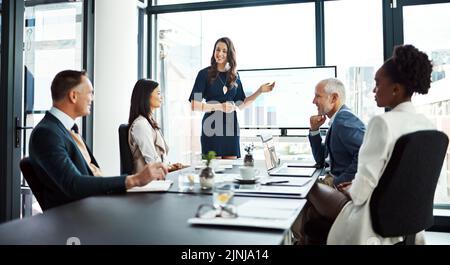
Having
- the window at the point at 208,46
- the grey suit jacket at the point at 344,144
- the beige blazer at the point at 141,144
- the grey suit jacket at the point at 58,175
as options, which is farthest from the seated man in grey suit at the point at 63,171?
the window at the point at 208,46

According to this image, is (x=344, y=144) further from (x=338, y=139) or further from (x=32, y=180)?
(x=32, y=180)

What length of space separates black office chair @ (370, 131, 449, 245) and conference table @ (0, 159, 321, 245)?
1.02 ft

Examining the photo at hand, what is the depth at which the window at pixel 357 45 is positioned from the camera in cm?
397

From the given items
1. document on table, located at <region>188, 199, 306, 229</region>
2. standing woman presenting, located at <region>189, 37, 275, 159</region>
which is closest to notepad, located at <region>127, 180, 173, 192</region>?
document on table, located at <region>188, 199, 306, 229</region>

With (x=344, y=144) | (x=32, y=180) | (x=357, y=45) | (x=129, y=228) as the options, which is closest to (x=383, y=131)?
(x=344, y=144)

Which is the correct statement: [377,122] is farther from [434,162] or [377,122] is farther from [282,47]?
[282,47]

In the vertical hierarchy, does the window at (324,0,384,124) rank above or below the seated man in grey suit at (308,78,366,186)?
above

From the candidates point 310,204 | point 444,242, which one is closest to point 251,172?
point 310,204

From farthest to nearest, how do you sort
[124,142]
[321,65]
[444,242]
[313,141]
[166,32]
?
[166,32]
[321,65]
[444,242]
[313,141]
[124,142]

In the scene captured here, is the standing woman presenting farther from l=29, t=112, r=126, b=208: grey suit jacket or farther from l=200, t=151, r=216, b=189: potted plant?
l=29, t=112, r=126, b=208: grey suit jacket

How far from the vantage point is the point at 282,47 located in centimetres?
425

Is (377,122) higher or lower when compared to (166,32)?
lower

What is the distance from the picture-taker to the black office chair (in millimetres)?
1297
